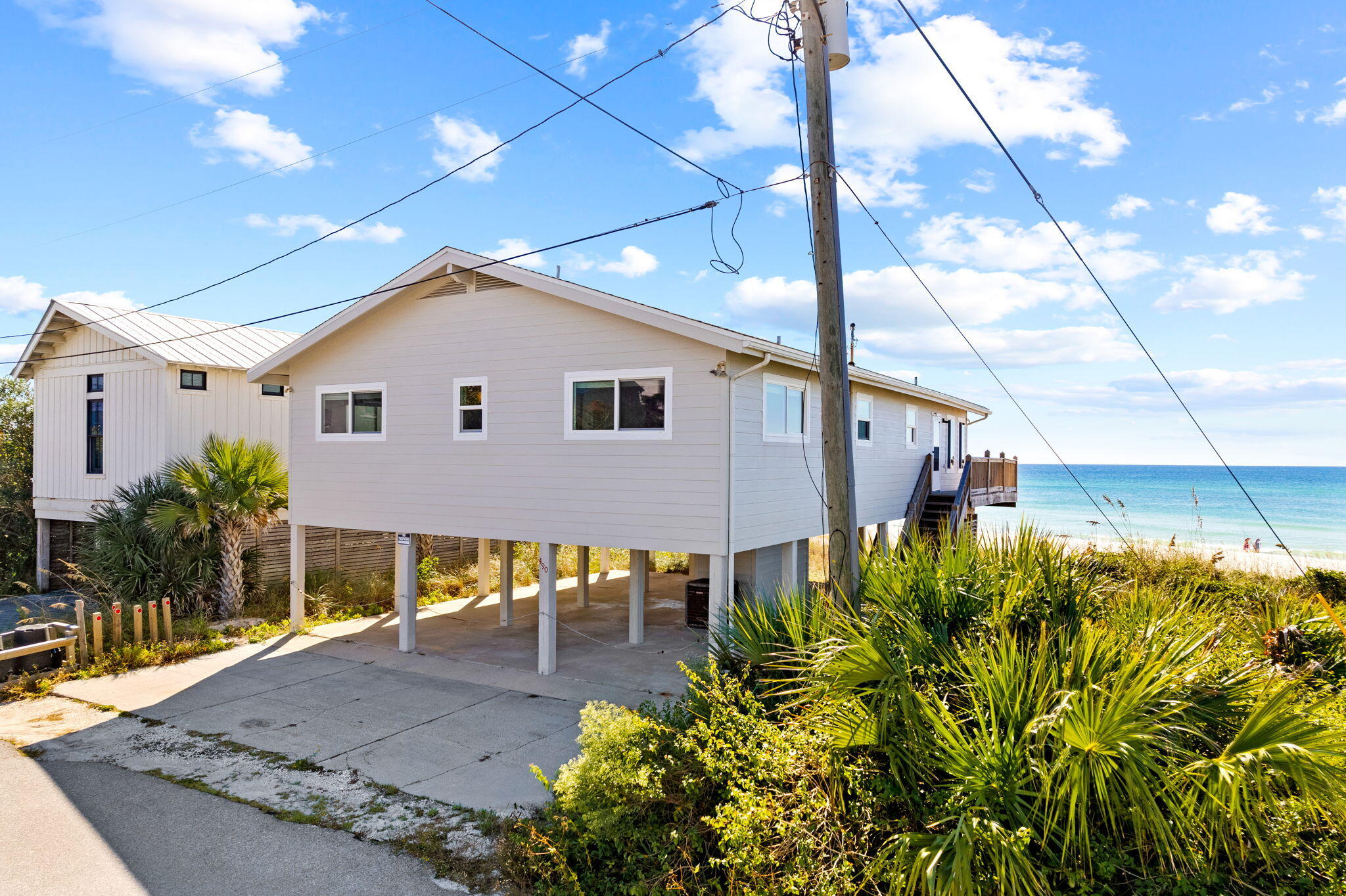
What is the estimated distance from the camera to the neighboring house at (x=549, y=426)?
10.6 metres

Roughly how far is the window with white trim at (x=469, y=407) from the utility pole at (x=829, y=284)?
713 cm

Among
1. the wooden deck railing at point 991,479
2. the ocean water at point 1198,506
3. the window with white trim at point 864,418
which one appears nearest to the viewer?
the window with white trim at point 864,418

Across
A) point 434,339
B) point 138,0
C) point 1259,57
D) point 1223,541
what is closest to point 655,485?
point 434,339

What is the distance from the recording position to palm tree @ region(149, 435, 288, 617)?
1463cm

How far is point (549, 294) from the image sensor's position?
11453 mm

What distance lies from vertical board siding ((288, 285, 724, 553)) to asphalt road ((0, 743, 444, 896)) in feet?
18.4

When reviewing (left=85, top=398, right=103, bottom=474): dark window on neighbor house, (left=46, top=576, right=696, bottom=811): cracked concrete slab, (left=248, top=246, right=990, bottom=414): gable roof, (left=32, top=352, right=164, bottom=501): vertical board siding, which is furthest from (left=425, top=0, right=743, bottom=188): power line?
(left=85, top=398, right=103, bottom=474): dark window on neighbor house

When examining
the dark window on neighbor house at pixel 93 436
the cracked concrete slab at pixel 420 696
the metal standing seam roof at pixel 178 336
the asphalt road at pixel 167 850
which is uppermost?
the metal standing seam roof at pixel 178 336

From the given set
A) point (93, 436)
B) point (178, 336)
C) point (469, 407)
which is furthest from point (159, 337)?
point (469, 407)

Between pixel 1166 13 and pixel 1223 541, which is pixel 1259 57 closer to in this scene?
pixel 1166 13

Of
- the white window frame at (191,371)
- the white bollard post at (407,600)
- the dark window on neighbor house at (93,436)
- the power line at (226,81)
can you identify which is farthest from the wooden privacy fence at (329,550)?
the power line at (226,81)

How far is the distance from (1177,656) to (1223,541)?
179 ft

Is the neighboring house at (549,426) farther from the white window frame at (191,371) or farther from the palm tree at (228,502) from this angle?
the white window frame at (191,371)

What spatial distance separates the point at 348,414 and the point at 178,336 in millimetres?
6952
